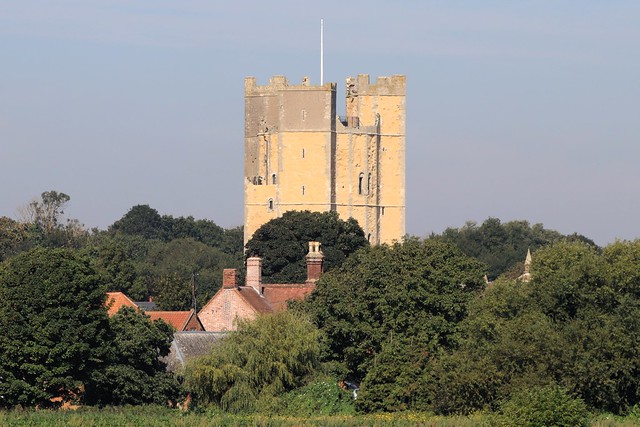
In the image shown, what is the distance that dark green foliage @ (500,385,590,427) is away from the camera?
142 ft

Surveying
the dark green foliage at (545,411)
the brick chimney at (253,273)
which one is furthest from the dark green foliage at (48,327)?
the brick chimney at (253,273)

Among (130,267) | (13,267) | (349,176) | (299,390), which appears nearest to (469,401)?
(299,390)

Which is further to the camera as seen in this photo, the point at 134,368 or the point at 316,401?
the point at 134,368

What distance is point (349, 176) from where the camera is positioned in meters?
124

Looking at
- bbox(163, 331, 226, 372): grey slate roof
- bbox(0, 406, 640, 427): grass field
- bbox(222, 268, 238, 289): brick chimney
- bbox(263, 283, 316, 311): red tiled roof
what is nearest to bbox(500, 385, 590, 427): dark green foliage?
bbox(0, 406, 640, 427): grass field

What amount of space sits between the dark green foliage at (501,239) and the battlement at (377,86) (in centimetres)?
2323

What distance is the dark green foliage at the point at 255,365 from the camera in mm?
53344

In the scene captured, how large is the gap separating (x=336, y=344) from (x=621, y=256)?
9406mm

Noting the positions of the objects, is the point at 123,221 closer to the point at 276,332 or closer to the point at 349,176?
the point at 349,176

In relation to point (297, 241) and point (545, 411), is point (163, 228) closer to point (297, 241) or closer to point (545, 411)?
point (297, 241)

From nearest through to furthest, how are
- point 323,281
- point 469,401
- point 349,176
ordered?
point 469,401 < point 323,281 < point 349,176

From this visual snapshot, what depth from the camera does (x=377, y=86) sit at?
12750 centimetres

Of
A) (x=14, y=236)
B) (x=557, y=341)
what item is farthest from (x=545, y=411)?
(x=14, y=236)

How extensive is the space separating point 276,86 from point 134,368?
74755mm
